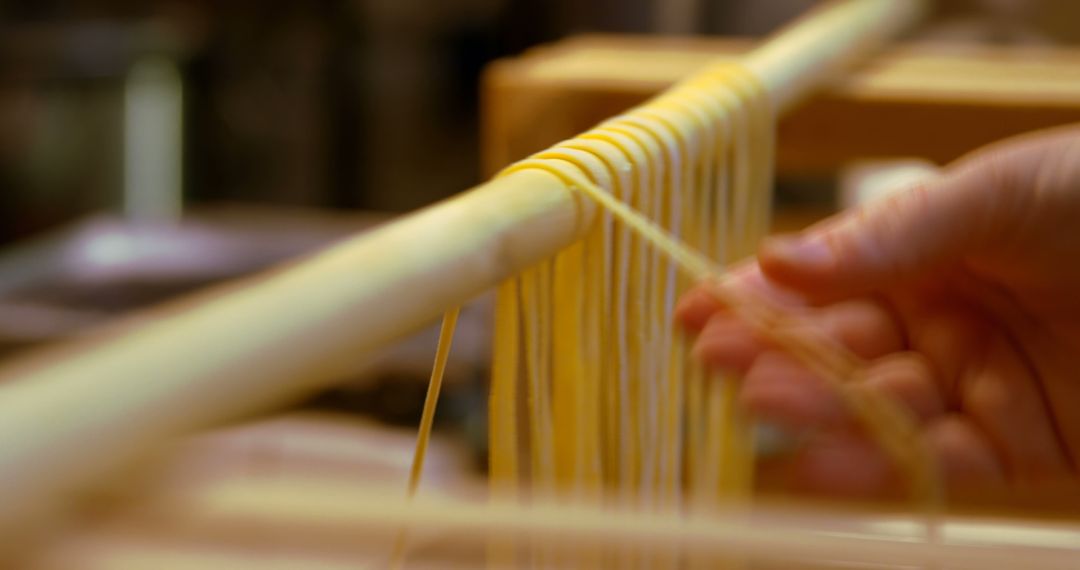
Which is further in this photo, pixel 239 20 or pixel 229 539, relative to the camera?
pixel 239 20

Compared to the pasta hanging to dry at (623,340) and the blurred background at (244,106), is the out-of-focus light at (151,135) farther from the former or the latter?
the pasta hanging to dry at (623,340)

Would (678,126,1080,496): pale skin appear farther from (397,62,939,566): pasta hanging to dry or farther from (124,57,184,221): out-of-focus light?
(124,57,184,221): out-of-focus light


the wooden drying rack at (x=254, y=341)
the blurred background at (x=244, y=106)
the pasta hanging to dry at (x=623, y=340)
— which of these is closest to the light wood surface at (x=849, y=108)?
the pasta hanging to dry at (x=623, y=340)

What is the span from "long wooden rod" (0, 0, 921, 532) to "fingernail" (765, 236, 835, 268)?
130 mm

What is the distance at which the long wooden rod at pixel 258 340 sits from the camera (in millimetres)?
209

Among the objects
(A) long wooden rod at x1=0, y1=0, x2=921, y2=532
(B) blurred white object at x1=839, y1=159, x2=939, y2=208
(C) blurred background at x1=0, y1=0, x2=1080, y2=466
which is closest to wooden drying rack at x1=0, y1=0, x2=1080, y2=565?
(A) long wooden rod at x1=0, y1=0, x2=921, y2=532

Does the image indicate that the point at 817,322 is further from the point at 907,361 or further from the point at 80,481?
the point at 80,481

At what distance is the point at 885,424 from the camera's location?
0.40 meters

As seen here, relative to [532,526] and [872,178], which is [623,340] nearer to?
[532,526]

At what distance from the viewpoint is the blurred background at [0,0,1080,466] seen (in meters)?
2.63

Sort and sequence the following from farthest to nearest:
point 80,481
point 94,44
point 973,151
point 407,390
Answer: point 94,44
point 407,390
point 973,151
point 80,481

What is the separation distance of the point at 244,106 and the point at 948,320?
2.58 metres

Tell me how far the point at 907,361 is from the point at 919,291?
0.17 ft

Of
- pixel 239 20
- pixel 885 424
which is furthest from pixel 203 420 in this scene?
pixel 239 20
